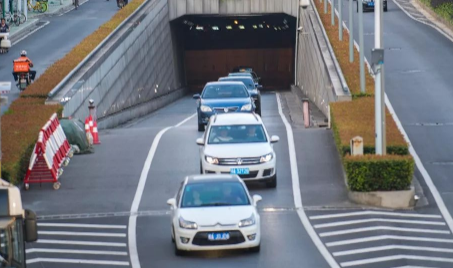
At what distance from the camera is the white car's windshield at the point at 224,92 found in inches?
1395

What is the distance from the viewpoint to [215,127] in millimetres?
25031

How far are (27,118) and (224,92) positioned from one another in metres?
8.45

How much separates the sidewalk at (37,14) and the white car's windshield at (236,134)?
3868 centimetres

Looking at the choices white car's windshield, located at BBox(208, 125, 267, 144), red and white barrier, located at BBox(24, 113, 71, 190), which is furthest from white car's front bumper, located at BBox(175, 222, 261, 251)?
red and white barrier, located at BBox(24, 113, 71, 190)

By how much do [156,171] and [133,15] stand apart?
28.0 m

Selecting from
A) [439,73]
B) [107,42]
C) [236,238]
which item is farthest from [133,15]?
[236,238]

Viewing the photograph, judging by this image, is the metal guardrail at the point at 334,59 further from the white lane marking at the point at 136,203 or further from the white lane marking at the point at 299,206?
the white lane marking at the point at 136,203

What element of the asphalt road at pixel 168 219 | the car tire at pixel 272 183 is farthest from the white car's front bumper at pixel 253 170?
the asphalt road at pixel 168 219

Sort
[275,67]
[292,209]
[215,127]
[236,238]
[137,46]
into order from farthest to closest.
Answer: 1. [275,67]
2. [137,46]
3. [215,127]
4. [292,209]
5. [236,238]

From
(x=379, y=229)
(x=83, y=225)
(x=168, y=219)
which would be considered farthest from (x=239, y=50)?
(x=379, y=229)

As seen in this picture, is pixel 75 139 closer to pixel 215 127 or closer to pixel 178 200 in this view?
pixel 215 127

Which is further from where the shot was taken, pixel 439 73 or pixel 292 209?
pixel 439 73

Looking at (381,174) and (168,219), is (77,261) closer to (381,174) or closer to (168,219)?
(168,219)

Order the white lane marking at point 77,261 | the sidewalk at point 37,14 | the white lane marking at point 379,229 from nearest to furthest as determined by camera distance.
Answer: the white lane marking at point 77,261, the white lane marking at point 379,229, the sidewalk at point 37,14
